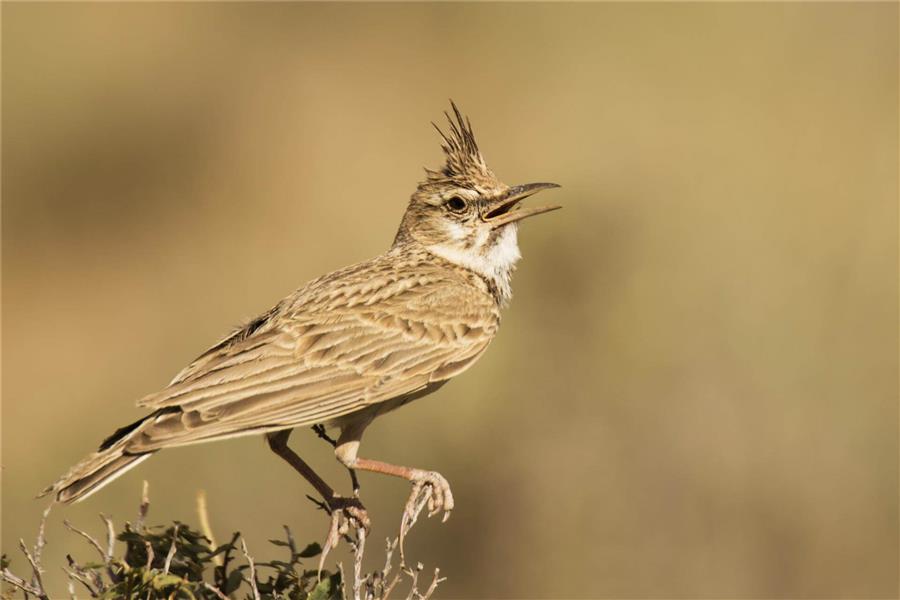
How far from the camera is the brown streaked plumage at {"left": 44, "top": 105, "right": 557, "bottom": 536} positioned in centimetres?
437

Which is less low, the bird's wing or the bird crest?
the bird crest

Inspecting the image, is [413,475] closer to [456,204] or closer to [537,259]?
[456,204]

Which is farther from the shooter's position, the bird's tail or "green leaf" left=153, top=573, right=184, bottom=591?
the bird's tail

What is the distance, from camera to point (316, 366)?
484 cm

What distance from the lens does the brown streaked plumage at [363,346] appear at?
4371mm

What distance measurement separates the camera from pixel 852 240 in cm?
986

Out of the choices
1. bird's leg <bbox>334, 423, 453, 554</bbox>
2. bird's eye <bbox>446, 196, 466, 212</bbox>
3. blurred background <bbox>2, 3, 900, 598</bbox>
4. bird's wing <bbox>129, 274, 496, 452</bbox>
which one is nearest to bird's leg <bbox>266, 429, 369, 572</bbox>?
bird's leg <bbox>334, 423, 453, 554</bbox>

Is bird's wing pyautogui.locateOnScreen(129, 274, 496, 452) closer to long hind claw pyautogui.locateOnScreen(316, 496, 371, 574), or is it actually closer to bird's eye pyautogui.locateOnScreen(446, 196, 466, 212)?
long hind claw pyautogui.locateOnScreen(316, 496, 371, 574)

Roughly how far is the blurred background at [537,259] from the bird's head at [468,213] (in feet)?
Result: 8.71

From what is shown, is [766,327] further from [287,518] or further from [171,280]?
[171,280]

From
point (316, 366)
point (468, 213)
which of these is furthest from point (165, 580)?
point (468, 213)

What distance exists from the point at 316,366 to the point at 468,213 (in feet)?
3.96

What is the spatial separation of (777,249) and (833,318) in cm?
101

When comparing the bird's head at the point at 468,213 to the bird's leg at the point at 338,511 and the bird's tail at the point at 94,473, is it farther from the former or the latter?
the bird's tail at the point at 94,473
